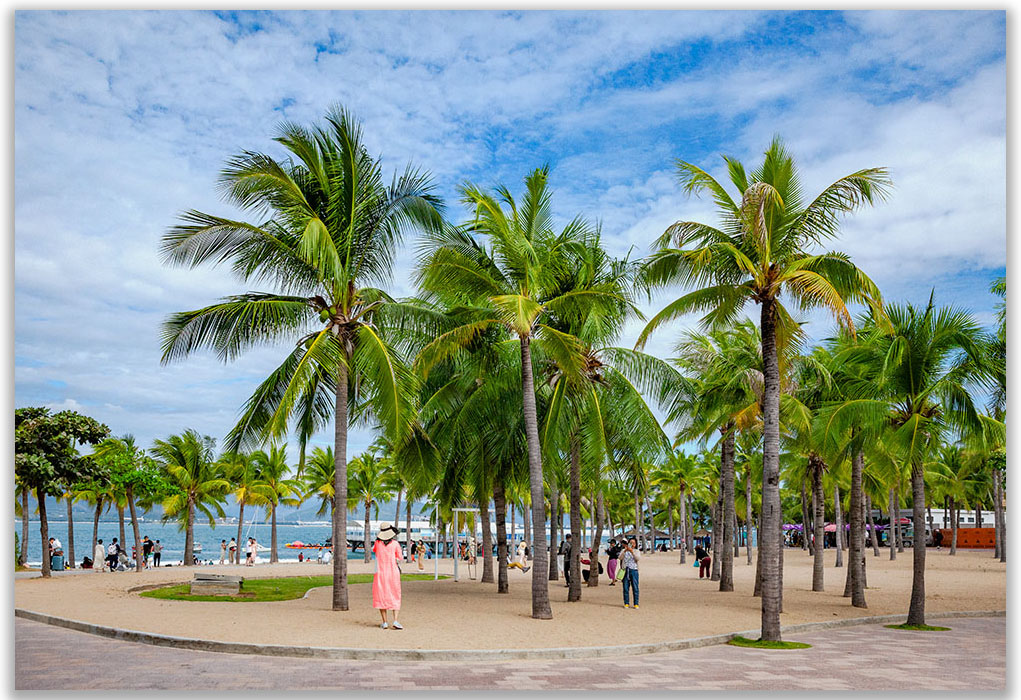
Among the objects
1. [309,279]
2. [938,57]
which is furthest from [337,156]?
[938,57]

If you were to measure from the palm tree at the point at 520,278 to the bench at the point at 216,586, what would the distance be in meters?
8.24

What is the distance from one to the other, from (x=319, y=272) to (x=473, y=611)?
785 cm

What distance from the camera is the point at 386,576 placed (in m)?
14.2

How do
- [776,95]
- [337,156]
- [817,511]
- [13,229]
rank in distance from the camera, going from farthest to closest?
[817,511] → [337,156] → [776,95] → [13,229]

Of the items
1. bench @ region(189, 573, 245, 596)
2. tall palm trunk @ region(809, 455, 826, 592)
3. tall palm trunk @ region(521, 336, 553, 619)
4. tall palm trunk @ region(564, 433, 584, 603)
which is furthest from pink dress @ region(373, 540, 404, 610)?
tall palm trunk @ region(809, 455, 826, 592)

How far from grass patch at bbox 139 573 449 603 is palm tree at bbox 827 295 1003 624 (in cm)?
1388

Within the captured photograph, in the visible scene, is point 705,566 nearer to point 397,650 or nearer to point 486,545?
point 486,545

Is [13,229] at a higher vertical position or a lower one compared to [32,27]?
lower

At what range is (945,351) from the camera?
1655cm

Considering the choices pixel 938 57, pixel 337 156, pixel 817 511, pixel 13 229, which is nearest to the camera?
pixel 13 229

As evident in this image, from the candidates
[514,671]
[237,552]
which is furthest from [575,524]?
[237,552]

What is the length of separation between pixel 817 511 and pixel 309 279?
17.1 meters

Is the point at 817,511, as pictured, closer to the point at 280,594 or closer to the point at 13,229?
the point at 280,594

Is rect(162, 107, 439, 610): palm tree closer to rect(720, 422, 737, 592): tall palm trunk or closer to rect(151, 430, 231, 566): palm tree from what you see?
rect(720, 422, 737, 592): tall palm trunk
